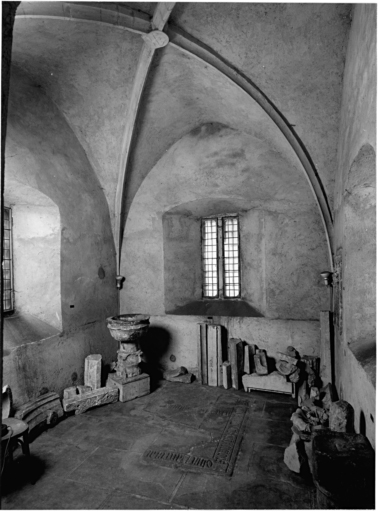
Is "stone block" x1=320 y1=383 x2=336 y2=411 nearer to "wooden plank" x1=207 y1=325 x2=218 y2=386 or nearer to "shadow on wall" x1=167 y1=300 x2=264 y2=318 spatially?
"shadow on wall" x1=167 y1=300 x2=264 y2=318

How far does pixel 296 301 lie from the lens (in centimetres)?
703

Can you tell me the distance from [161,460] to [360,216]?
4.01 metres

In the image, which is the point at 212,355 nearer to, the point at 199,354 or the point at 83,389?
the point at 199,354

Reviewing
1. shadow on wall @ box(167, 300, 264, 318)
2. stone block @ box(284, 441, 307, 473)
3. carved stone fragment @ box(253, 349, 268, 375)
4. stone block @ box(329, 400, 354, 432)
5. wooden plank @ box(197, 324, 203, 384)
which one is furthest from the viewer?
shadow on wall @ box(167, 300, 264, 318)

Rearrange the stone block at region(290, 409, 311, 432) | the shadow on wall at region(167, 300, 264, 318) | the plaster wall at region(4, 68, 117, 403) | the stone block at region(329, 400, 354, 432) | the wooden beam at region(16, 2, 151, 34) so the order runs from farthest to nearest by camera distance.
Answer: the shadow on wall at region(167, 300, 264, 318) < the plaster wall at region(4, 68, 117, 403) < the stone block at region(290, 409, 311, 432) < the wooden beam at region(16, 2, 151, 34) < the stone block at region(329, 400, 354, 432)

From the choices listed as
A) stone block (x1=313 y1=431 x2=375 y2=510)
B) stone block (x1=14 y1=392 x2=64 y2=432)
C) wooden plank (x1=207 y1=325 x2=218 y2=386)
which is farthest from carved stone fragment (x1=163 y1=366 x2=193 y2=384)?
stone block (x1=313 y1=431 x2=375 y2=510)

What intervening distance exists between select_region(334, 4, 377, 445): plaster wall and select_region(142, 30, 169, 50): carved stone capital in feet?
8.45

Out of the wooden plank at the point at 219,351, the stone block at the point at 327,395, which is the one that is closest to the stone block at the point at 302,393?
the stone block at the point at 327,395

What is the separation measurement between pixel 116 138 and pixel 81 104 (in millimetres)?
896

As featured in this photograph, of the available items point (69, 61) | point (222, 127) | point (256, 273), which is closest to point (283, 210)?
point (256, 273)

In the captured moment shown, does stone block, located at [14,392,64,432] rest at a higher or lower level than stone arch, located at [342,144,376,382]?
lower

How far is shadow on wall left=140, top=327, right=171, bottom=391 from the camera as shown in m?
8.00

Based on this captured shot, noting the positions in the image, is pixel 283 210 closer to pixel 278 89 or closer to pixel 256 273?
pixel 256 273

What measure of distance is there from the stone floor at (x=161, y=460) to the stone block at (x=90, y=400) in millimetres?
134
